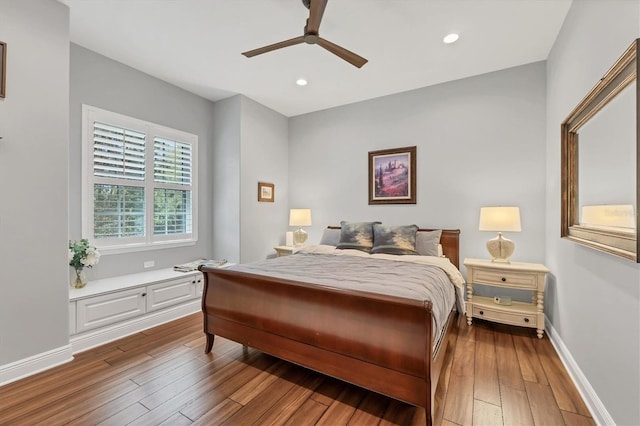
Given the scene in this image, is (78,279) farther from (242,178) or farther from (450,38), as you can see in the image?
(450,38)

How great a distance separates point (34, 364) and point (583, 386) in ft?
13.1

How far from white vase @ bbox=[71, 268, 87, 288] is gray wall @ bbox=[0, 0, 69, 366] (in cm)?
46

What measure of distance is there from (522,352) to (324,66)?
3.56 metres

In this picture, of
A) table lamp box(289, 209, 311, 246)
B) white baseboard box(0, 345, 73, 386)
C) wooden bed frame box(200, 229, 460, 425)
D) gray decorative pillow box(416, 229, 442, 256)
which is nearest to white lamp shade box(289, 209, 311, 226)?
table lamp box(289, 209, 311, 246)

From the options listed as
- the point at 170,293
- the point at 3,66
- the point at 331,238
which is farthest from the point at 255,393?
the point at 3,66

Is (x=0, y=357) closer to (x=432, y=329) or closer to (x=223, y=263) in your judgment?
(x=223, y=263)

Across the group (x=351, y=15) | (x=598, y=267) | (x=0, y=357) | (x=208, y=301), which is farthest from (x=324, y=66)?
(x=0, y=357)

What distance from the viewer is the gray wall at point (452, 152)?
10.5 feet

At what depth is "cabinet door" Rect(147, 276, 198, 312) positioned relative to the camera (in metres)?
3.05

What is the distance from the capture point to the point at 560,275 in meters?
2.51

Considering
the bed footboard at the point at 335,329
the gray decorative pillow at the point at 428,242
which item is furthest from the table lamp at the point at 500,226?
the bed footboard at the point at 335,329

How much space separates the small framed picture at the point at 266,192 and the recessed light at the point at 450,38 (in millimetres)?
3040

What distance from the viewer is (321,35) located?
2.71 metres

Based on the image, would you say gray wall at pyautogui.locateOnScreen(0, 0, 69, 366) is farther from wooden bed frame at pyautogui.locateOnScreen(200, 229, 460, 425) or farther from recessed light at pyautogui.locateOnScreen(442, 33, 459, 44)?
recessed light at pyautogui.locateOnScreen(442, 33, 459, 44)
